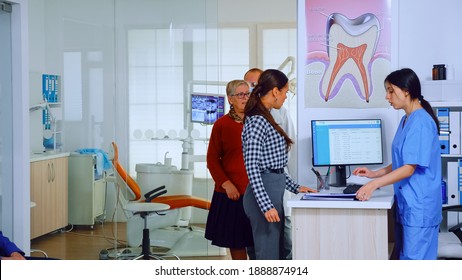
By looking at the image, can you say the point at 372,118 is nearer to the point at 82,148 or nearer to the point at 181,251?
the point at 181,251

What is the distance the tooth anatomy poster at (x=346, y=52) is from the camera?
4.40m

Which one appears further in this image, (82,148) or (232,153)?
(82,148)

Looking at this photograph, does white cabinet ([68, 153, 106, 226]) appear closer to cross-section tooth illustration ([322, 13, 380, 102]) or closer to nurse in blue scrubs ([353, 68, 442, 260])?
cross-section tooth illustration ([322, 13, 380, 102])

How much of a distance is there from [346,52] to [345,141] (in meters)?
0.56

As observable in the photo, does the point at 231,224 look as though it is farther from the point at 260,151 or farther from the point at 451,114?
the point at 451,114

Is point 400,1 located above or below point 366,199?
above

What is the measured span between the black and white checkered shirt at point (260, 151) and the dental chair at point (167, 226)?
6.41 feet

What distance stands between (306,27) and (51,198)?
324cm

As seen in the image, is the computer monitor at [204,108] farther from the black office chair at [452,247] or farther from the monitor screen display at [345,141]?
the black office chair at [452,247]

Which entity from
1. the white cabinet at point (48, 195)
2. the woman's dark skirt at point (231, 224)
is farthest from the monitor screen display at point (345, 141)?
the white cabinet at point (48, 195)

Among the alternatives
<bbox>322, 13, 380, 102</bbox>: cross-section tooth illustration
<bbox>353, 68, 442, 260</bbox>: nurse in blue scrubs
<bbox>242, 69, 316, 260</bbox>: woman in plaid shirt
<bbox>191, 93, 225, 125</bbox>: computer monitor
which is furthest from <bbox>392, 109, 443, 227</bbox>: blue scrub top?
<bbox>191, 93, 225, 125</bbox>: computer monitor

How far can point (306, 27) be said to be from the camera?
4.46 meters
